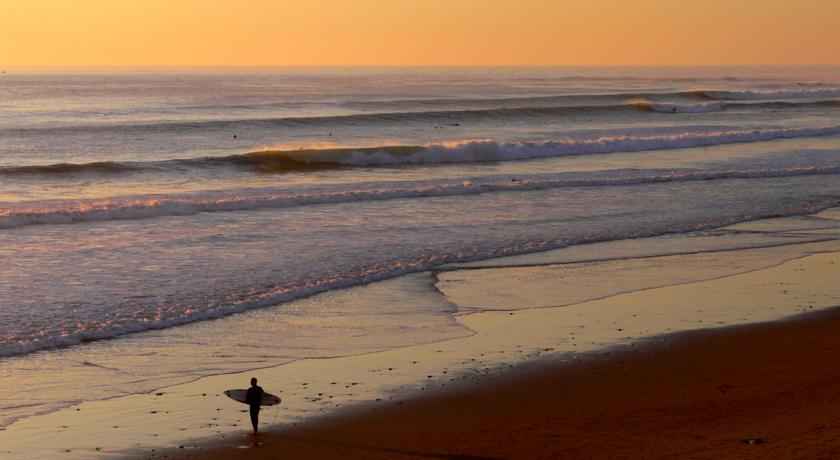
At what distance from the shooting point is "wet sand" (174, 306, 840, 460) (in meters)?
8.16

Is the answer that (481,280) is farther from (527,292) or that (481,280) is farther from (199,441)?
(199,441)

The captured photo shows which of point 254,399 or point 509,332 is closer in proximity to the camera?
point 254,399

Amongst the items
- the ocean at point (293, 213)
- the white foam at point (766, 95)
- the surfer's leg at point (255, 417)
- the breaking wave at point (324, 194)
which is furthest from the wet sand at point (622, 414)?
the white foam at point (766, 95)

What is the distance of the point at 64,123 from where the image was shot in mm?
46000

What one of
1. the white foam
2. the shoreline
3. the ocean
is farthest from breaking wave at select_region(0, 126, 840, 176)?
the white foam

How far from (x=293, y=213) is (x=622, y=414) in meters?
13.5

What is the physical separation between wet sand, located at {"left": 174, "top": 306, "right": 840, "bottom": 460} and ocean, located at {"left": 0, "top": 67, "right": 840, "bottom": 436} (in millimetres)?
1946

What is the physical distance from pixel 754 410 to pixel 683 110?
178 ft

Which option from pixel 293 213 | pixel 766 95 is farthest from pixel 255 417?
pixel 766 95

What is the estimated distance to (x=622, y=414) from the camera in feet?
29.6

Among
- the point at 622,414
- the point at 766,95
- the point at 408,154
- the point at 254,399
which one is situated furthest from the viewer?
the point at 766,95

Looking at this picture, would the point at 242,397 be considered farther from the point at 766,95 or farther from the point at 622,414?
the point at 766,95

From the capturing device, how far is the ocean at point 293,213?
11570mm

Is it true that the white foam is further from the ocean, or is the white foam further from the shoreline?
the shoreline
